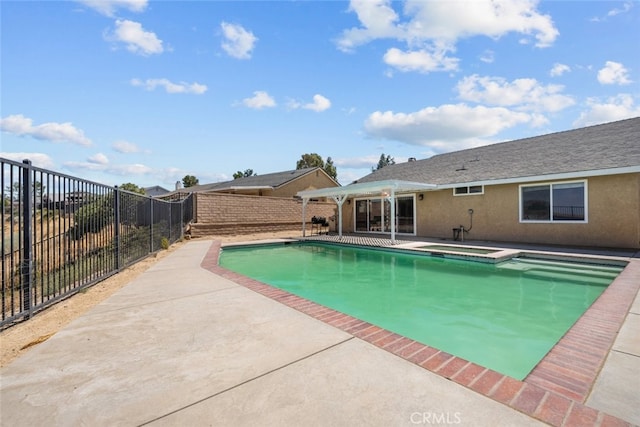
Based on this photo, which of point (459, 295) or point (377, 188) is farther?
point (377, 188)

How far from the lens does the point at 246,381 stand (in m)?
2.21

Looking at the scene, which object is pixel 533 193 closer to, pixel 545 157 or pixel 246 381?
pixel 545 157

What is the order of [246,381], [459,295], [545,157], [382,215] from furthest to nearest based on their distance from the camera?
[382,215], [545,157], [459,295], [246,381]

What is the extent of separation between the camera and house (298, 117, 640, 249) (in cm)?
935

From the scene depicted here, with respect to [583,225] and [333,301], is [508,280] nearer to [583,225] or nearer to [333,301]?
[333,301]

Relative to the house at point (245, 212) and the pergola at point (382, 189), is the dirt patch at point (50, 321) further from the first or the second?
the house at point (245, 212)

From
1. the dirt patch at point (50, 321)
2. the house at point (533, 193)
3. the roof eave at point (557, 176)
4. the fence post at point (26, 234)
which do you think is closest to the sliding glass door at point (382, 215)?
the house at point (533, 193)

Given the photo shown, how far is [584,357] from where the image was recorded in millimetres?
2582

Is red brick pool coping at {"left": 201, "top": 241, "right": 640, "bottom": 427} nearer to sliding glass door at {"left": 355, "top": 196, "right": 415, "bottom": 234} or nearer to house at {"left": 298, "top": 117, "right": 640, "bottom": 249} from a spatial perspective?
house at {"left": 298, "top": 117, "right": 640, "bottom": 249}

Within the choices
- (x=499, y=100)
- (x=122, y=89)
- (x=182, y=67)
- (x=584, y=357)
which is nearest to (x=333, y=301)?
(x=584, y=357)

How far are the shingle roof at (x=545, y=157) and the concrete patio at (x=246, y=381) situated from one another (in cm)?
899

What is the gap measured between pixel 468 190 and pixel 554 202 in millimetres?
3012

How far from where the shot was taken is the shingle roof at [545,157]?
9992 millimetres

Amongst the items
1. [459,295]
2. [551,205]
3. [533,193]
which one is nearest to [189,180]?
[533,193]
